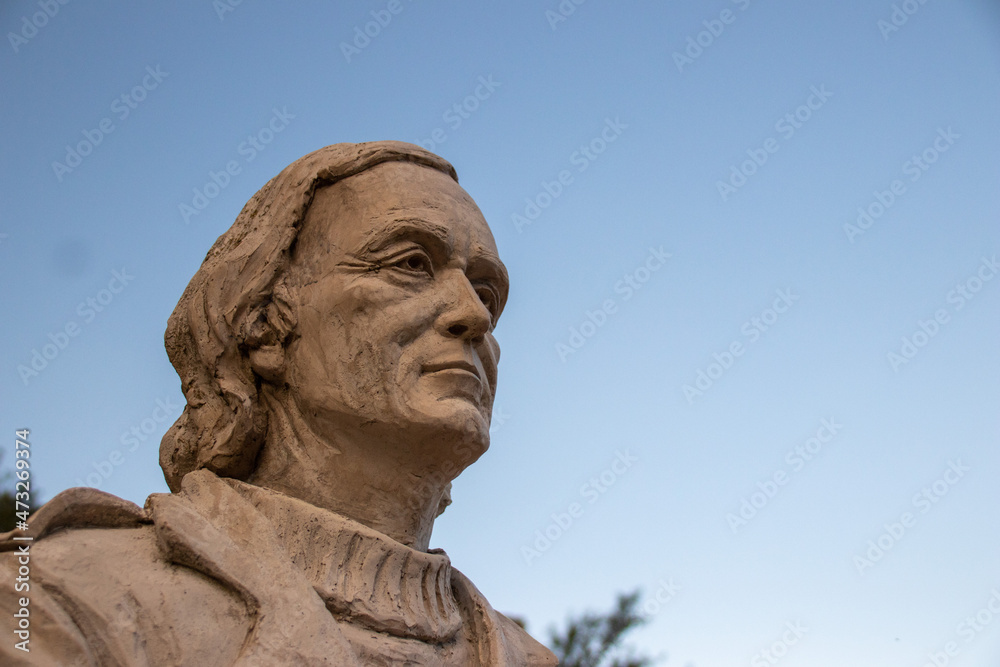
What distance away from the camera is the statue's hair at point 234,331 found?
438 centimetres

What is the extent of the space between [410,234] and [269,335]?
75 cm

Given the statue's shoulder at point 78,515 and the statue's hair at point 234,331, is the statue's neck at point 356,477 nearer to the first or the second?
the statue's hair at point 234,331

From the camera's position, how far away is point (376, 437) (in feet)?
13.8

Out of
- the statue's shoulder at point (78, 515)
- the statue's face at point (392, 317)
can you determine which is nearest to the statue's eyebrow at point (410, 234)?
the statue's face at point (392, 317)

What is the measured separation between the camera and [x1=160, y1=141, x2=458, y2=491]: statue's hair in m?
4.38

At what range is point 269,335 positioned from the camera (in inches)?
175

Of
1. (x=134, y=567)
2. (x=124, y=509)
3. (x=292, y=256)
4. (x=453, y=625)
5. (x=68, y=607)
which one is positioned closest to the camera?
(x=68, y=607)

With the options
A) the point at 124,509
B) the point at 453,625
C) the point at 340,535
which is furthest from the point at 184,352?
the point at 453,625

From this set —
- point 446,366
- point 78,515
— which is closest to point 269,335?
point 446,366

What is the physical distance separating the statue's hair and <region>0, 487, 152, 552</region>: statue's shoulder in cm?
54

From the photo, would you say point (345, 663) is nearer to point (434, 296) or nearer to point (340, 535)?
point (340, 535)

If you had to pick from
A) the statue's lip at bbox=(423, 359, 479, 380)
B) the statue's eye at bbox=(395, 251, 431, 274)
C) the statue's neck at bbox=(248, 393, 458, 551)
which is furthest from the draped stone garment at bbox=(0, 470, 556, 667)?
the statue's eye at bbox=(395, 251, 431, 274)

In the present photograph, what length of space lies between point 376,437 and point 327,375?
0.33 metres

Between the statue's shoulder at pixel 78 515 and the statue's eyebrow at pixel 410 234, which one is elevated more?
the statue's eyebrow at pixel 410 234
